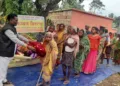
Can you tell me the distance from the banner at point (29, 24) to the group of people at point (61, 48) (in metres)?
0.50

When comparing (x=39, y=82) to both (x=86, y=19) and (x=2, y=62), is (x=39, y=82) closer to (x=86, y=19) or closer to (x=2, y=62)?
(x=2, y=62)

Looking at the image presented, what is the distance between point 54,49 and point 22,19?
210 cm

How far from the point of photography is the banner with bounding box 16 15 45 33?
Result: 7.13m

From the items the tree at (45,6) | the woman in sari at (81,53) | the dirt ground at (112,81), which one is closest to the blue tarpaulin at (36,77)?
the dirt ground at (112,81)

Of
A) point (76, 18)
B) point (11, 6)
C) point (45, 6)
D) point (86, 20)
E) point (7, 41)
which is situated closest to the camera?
point (7, 41)

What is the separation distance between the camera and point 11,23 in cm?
468

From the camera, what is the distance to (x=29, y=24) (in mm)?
7422

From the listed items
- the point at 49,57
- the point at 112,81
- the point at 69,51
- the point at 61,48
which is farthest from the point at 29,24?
the point at 112,81

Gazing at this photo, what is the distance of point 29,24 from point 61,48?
50.8 inches

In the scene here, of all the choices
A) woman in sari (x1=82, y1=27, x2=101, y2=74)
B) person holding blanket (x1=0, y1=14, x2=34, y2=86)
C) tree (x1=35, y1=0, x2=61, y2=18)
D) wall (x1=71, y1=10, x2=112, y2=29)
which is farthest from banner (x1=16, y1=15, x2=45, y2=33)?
tree (x1=35, y1=0, x2=61, y2=18)

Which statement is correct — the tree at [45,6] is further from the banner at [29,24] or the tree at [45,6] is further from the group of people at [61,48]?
the banner at [29,24]

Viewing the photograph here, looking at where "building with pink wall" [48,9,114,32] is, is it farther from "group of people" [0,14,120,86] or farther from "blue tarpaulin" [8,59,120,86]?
"blue tarpaulin" [8,59,120,86]

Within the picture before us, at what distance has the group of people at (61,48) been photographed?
4.61 m

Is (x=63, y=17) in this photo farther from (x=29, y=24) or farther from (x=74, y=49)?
(x=74, y=49)
